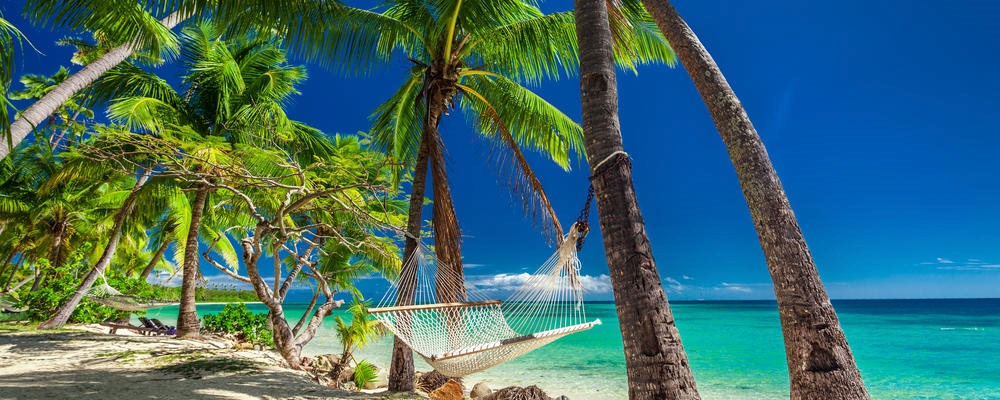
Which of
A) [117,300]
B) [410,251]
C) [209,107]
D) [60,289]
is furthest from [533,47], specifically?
[60,289]

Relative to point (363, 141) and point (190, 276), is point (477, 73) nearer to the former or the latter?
point (363, 141)

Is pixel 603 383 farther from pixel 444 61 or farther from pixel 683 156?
→ pixel 683 156

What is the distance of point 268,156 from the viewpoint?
15.3ft

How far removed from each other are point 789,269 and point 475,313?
6.91ft

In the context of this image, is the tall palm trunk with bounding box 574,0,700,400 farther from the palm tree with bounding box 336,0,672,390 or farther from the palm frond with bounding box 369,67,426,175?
the palm frond with bounding box 369,67,426,175

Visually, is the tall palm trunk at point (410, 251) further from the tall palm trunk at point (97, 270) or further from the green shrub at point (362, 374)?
the tall palm trunk at point (97, 270)

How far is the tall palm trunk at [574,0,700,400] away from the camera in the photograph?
1732 millimetres

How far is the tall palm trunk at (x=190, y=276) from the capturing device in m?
6.00

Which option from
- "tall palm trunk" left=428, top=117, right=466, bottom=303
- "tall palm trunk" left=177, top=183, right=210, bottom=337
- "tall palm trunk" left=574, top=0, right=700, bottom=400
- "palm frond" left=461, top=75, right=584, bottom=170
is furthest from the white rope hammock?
"tall palm trunk" left=177, top=183, right=210, bottom=337

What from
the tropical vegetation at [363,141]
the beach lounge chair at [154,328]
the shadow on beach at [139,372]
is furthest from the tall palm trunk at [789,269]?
the beach lounge chair at [154,328]

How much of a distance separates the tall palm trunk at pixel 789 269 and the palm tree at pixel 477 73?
5.77 feet

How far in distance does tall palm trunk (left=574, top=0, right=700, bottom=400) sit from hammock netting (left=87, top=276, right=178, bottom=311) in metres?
6.71

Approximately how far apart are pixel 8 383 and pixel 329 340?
1121 cm

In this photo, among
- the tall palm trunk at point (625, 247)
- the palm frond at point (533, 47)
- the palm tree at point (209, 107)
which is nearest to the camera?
the tall palm trunk at point (625, 247)
